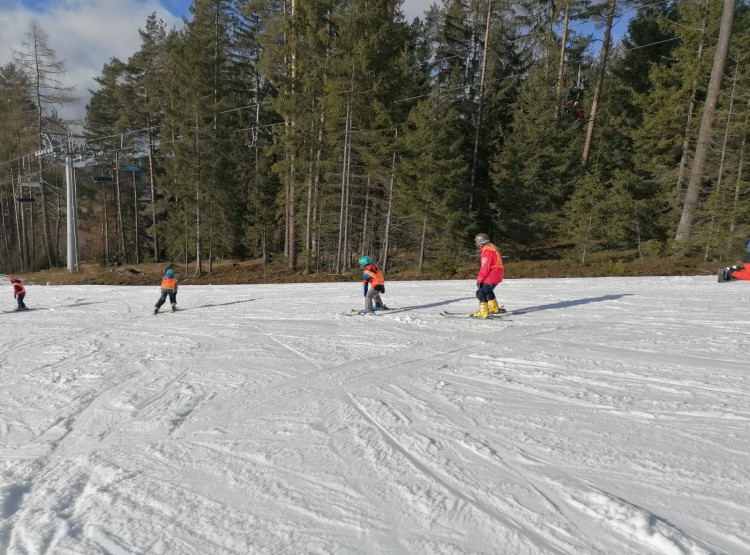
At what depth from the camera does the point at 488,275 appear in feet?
28.4

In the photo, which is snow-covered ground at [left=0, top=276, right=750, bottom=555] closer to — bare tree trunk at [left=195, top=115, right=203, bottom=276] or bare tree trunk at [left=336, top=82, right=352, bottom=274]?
bare tree trunk at [left=336, top=82, right=352, bottom=274]

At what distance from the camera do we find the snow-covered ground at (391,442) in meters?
2.61

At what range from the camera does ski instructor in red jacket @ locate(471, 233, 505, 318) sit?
8.52 metres

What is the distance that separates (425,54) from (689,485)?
3159 cm

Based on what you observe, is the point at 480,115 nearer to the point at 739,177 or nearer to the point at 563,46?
the point at 563,46

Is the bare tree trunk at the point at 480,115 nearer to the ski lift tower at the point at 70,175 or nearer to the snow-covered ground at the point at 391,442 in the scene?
the snow-covered ground at the point at 391,442

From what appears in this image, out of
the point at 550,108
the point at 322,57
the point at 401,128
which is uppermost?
the point at 322,57

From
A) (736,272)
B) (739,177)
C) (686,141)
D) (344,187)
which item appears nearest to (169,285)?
(344,187)

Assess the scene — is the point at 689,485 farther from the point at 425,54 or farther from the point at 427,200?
the point at 425,54

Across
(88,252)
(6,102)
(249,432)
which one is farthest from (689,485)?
(88,252)

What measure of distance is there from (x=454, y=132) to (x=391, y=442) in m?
19.6

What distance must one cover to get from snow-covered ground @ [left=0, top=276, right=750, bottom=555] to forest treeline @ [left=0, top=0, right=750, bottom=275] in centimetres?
1309

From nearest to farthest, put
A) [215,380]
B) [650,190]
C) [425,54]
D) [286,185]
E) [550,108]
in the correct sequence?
[215,380]
[650,190]
[550,108]
[286,185]
[425,54]

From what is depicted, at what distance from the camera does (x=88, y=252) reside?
53344mm
